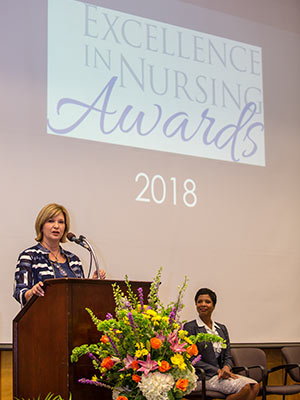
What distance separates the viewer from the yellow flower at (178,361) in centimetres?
236

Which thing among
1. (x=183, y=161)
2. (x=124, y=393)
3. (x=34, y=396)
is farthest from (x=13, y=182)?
(x=124, y=393)

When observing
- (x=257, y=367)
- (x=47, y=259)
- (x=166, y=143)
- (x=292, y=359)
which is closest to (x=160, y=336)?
(x=47, y=259)

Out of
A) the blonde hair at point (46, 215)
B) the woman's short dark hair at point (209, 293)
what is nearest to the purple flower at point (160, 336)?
the blonde hair at point (46, 215)

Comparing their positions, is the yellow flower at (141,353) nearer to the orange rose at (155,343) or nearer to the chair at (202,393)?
the orange rose at (155,343)

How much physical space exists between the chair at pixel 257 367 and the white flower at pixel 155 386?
8.60 ft

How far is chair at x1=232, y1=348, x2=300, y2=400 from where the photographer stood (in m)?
4.91

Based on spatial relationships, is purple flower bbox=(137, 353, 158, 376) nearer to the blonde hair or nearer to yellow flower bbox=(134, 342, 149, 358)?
yellow flower bbox=(134, 342, 149, 358)

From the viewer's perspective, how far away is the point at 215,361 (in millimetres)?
4703

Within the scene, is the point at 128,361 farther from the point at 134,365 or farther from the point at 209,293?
the point at 209,293

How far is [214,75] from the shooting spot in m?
5.51

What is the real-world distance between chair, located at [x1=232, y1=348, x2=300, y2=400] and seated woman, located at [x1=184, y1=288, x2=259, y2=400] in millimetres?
209

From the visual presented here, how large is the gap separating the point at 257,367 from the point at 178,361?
276 cm

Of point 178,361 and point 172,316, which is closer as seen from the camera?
point 178,361

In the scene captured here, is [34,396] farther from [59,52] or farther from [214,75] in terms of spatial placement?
[214,75]
